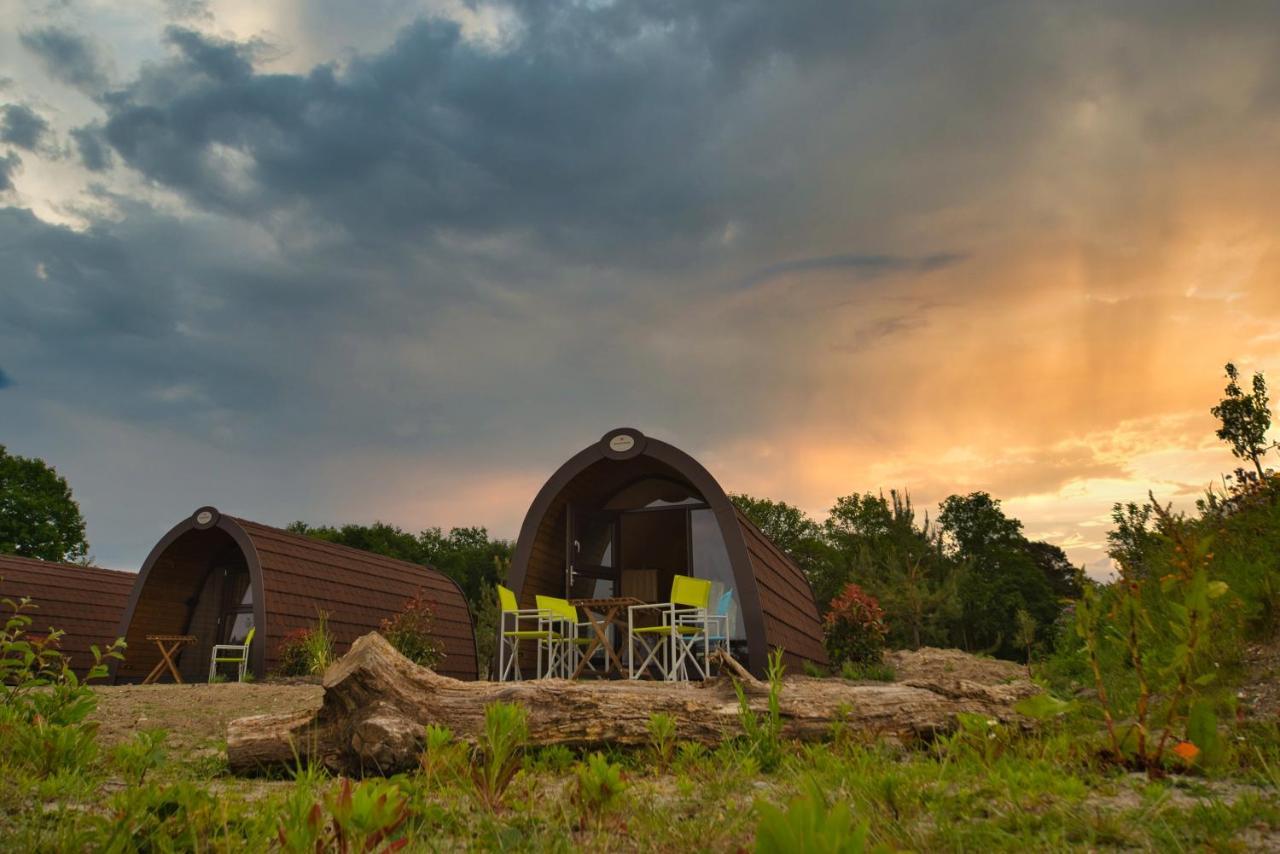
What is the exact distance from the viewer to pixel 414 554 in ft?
127

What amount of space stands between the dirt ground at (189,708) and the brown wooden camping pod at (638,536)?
3271 mm

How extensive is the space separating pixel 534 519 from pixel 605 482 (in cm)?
130

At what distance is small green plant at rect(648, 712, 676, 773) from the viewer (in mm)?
3580

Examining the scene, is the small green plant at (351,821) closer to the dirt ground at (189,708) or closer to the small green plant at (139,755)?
the small green plant at (139,755)

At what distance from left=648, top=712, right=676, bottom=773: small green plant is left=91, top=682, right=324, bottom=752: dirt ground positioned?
287 centimetres

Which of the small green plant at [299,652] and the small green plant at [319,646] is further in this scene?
the small green plant at [299,652]

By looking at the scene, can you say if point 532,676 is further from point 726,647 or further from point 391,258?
point 391,258

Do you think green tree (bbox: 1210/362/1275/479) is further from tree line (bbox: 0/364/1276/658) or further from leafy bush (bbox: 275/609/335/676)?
leafy bush (bbox: 275/609/335/676)

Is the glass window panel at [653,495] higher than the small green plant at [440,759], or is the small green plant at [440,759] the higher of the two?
the glass window panel at [653,495]

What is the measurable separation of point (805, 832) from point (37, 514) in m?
32.6

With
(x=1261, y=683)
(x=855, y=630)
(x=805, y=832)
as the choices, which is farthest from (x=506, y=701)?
(x=855, y=630)

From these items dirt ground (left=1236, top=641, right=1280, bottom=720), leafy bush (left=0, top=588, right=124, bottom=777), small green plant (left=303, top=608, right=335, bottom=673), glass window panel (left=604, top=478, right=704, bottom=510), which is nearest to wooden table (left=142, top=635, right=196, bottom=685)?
small green plant (left=303, top=608, right=335, bottom=673)

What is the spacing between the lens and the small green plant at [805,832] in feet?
3.72

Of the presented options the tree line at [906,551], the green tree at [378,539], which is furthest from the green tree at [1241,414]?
the green tree at [378,539]
